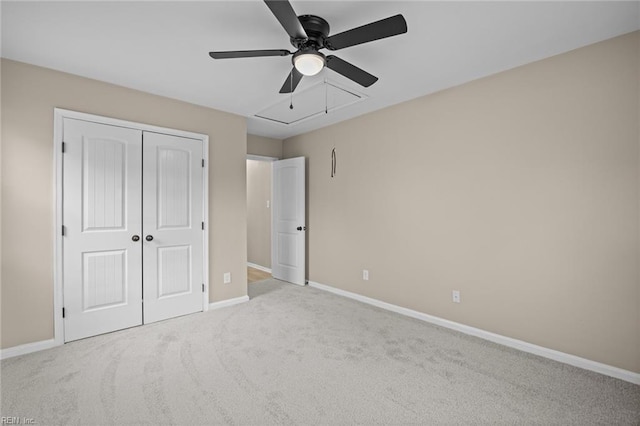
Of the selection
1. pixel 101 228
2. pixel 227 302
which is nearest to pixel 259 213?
pixel 227 302

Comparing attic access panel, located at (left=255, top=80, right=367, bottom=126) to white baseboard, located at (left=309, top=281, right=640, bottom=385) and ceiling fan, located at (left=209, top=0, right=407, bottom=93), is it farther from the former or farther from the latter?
white baseboard, located at (left=309, top=281, right=640, bottom=385)

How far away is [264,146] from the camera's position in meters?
5.15

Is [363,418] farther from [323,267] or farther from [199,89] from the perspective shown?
[199,89]

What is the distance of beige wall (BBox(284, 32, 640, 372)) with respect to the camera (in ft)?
7.23

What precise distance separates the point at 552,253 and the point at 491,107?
1407 mm

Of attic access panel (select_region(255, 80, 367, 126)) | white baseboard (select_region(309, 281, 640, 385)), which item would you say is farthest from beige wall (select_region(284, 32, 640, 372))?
attic access panel (select_region(255, 80, 367, 126))

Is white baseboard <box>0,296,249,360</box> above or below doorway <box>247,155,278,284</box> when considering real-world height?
below

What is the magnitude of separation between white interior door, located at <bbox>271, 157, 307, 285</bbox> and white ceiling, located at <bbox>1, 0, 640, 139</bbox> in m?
1.89

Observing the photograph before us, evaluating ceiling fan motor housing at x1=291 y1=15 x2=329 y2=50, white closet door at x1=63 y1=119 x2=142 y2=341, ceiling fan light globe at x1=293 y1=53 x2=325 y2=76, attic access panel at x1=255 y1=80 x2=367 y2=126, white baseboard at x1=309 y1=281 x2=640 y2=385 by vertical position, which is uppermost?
attic access panel at x1=255 y1=80 x2=367 y2=126

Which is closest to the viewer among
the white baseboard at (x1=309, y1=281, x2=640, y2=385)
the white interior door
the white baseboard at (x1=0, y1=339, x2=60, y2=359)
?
the white baseboard at (x1=309, y1=281, x2=640, y2=385)

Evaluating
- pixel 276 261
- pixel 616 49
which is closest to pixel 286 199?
pixel 276 261

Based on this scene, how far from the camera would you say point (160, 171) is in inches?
130

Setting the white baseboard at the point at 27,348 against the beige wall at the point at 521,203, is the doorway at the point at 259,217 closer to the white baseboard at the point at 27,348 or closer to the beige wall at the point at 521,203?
the beige wall at the point at 521,203

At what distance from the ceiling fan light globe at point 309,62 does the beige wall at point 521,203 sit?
5.97 ft
